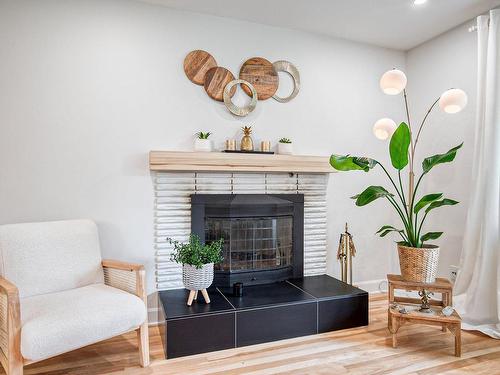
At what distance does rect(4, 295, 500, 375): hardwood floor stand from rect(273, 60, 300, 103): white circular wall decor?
201 cm

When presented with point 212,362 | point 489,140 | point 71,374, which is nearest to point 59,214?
point 71,374

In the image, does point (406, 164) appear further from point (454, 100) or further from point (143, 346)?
point (143, 346)

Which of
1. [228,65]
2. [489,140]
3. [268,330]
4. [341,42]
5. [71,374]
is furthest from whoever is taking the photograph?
[341,42]

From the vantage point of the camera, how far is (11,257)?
216 centimetres

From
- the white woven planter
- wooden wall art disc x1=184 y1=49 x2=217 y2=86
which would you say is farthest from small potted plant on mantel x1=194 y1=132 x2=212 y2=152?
the white woven planter

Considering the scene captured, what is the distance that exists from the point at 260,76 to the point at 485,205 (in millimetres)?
2081

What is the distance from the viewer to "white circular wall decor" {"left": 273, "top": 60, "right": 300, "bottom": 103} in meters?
3.18

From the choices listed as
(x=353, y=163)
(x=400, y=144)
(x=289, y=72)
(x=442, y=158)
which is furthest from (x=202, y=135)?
(x=442, y=158)

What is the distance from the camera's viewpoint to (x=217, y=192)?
9.83 ft

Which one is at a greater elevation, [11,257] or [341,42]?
[341,42]

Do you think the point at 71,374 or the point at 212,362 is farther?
the point at 212,362

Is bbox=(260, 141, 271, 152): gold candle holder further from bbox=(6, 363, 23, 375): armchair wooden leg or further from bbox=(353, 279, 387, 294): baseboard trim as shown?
bbox=(6, 363, 23, 375): armchair wooden leg

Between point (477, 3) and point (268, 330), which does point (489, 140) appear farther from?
point (268, 330)

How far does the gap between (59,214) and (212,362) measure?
4.93 feet
